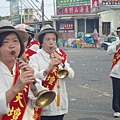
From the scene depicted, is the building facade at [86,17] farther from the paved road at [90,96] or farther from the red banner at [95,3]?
the paved road at [90,96]

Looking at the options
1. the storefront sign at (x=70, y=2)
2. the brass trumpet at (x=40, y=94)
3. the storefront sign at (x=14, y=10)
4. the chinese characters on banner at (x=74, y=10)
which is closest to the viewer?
the brass trumpet at (x=40, y=94)

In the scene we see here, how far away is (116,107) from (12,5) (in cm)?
6155

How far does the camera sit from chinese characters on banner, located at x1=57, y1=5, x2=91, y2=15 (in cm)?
3753

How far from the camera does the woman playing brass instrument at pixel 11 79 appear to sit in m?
2.77

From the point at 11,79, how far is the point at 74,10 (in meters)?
36.1

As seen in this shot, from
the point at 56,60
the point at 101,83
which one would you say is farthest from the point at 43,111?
the point at 101,83

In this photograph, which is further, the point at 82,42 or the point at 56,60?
the point at 82,42

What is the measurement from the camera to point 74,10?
3853cm

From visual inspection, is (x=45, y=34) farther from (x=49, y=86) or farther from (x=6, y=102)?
(x=6, y=102)

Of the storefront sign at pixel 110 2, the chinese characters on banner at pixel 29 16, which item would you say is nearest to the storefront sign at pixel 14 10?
the chinese characters on banner at pixel 29 16

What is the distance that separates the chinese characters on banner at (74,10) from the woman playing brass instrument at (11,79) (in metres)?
34.7

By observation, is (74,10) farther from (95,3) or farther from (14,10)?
(14,10)

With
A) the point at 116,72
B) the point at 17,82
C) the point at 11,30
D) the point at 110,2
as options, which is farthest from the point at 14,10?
the point at 17,82

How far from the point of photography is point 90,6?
3712 cm
